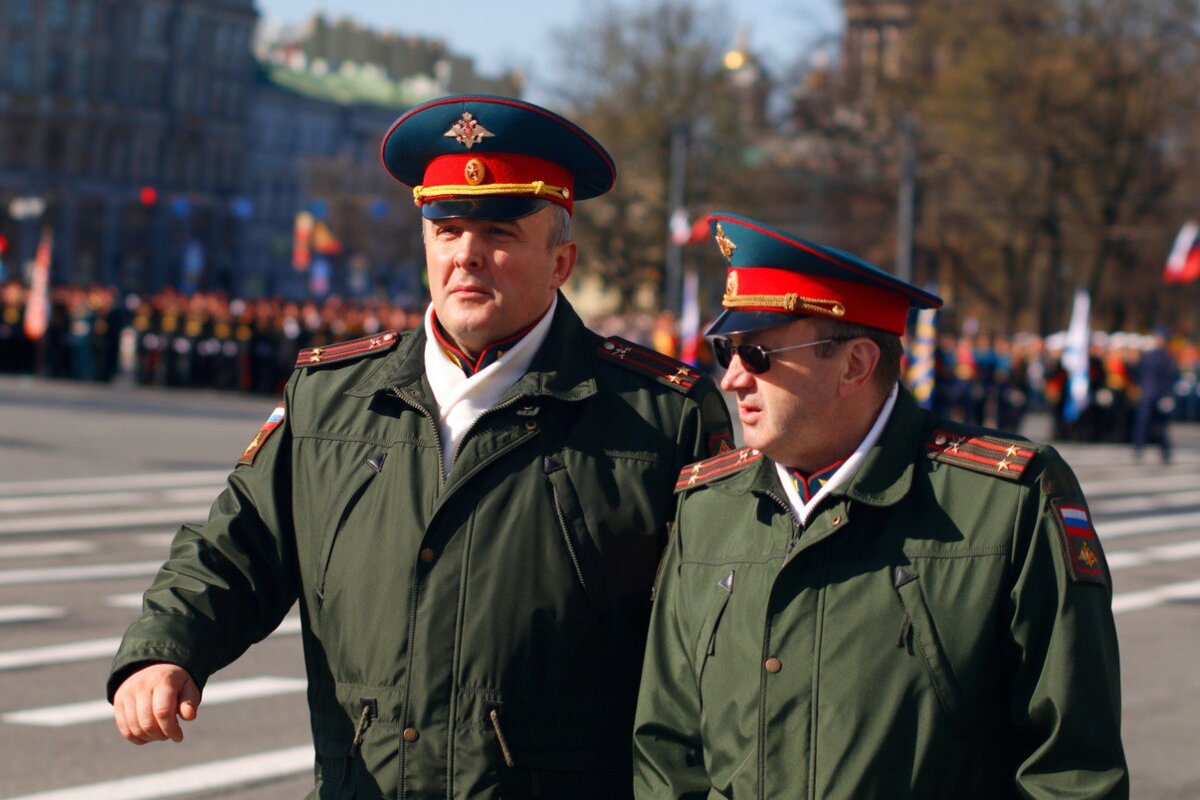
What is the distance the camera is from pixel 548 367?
143 inches

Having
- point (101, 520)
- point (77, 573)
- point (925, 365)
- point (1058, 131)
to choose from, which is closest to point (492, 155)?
point (77, 573)

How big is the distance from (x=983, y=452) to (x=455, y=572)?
0.92 meters

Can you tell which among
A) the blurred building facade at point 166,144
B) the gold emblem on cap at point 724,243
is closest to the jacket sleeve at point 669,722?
the gold emblem on cap at point 724,243

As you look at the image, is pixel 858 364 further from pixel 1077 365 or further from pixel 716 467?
pixel 1077 365

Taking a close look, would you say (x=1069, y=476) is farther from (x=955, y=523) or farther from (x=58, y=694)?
(x=58, y=694)

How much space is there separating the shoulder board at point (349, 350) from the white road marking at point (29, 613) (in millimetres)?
7180

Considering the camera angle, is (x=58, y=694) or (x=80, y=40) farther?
(x=80, y=40)

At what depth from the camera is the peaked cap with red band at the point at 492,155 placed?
11.9 feet

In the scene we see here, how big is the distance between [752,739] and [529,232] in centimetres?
104

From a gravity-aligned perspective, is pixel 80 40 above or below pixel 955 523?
above

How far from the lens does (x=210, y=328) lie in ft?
119

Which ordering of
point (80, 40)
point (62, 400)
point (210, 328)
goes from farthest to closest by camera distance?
point (80, 40), point (210, 328), point (62, 400)

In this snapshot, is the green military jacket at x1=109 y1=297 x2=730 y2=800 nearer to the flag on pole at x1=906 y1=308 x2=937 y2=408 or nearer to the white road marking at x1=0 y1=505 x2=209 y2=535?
the white road marking at x1=0 y1=505 x2=209 y2=535

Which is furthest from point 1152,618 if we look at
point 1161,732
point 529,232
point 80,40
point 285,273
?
point 285,273
